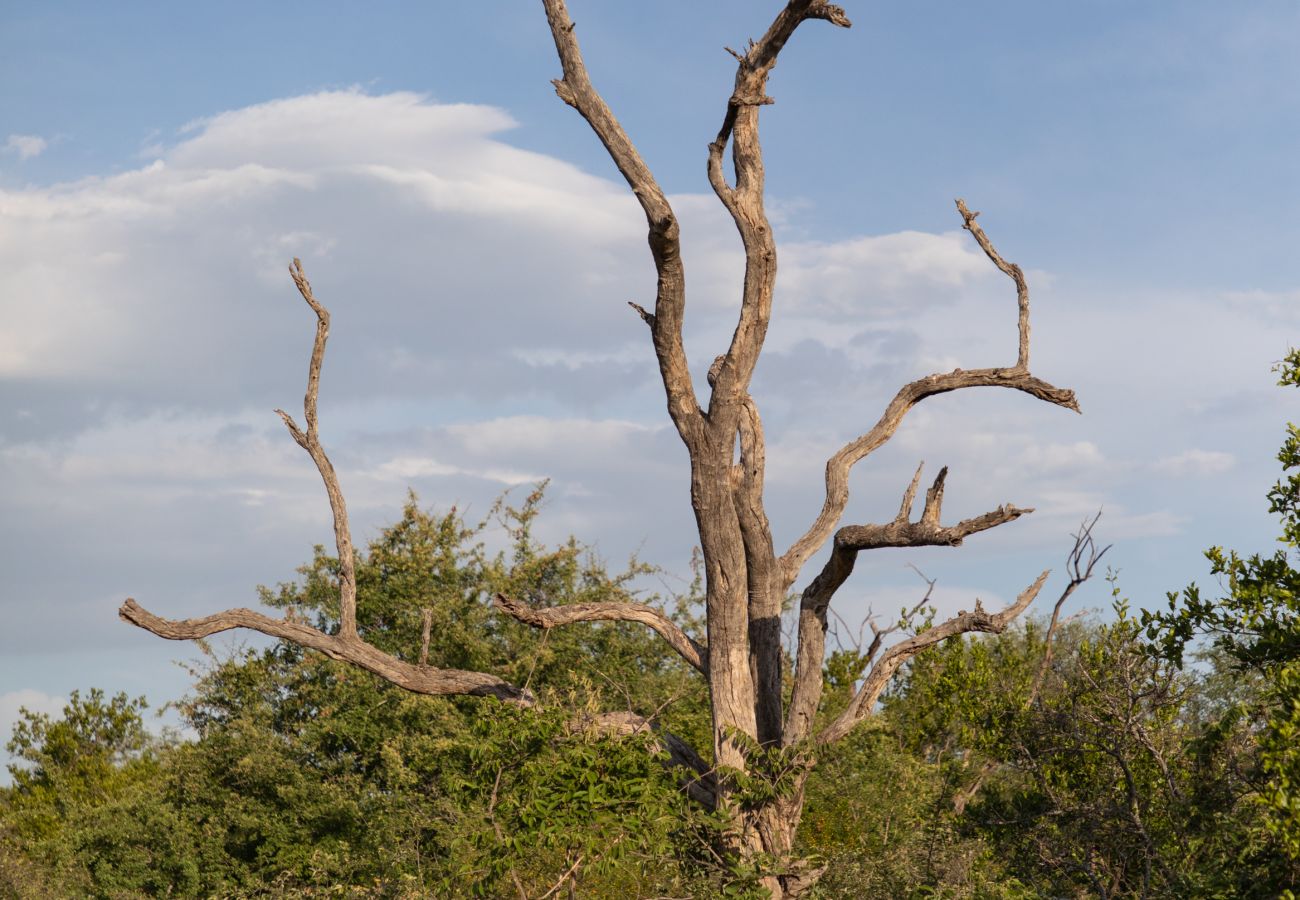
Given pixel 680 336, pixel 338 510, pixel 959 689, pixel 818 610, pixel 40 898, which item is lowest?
pixel 40 898

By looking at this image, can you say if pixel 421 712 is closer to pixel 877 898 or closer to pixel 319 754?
pixel 319 754

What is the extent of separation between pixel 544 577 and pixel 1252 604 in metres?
15.0

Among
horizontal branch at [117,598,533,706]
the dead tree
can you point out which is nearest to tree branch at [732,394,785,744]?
the dead tree

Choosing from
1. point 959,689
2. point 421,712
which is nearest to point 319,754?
point 421,712

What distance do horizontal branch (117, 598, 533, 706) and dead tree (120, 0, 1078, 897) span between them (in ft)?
0.04

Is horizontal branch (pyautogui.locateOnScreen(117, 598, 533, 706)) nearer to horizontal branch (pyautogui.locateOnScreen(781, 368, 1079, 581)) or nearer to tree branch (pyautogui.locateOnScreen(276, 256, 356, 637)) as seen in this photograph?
tree branch (pyautogui.locateOnScreen(276, 256, 356, 637))

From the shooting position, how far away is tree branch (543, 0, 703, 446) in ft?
35.3

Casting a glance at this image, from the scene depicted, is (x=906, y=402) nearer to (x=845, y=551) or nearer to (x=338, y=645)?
(x=845, y=551)

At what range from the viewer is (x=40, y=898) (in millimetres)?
18078

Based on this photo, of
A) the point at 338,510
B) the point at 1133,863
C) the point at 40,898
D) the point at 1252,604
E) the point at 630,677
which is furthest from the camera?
the point at 630,677

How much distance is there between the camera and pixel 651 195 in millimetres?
10625

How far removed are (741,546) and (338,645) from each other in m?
3.82

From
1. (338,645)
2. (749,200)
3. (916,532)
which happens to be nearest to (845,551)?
(916,532)

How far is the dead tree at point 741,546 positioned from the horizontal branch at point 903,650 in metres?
0.01
